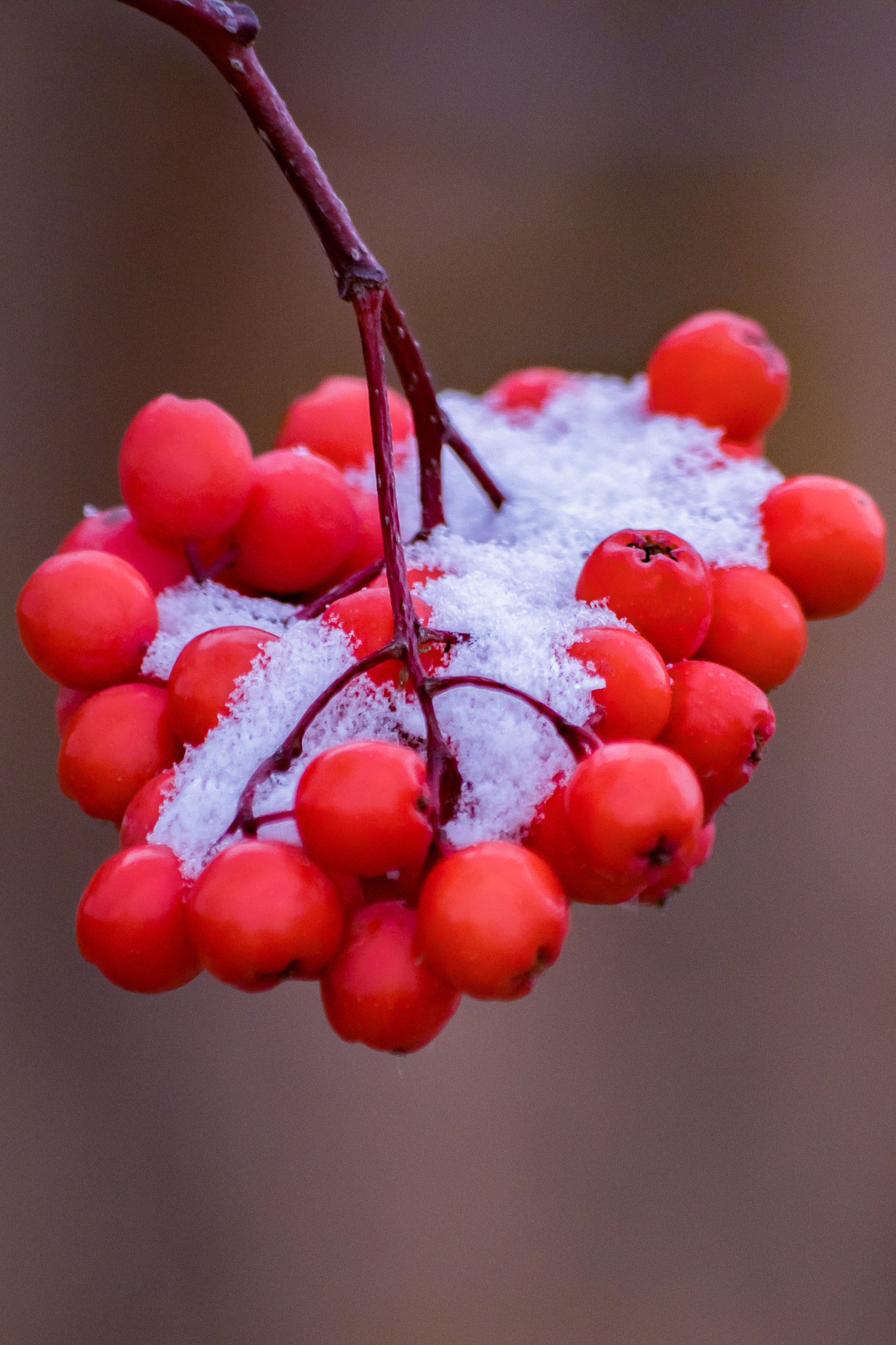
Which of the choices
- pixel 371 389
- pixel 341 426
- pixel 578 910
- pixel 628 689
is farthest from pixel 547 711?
pixel 578 910

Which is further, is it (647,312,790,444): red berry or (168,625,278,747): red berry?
(647,312,790,444): red berry

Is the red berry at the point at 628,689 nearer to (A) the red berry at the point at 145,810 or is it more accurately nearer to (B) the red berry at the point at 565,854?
(B) the red berry at the point at 565,854

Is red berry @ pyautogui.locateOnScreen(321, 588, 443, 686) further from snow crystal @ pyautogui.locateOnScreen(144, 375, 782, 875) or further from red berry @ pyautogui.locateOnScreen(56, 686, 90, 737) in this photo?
red berry @ pyautogui.locateOnScreen(56, 686, 90, 737)

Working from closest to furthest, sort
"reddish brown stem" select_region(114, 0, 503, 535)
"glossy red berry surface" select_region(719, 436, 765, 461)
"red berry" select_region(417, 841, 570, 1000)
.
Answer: "red berry" select_region(417, 841, 570, 1000) → "reddish brown stem" select_region(114, 0, 503, 535) → "glossy red berry surface" select_region(719, 436, 765, 461)

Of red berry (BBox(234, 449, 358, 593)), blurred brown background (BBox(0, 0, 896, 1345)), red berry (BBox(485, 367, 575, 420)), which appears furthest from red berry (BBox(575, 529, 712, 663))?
blurred brown background (BBox(0, 0, 896, 1345))

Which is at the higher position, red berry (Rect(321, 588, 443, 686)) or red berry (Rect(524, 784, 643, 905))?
red berry (Rect(321, 588, 443, 686))

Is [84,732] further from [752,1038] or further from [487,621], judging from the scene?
[752,1038]
